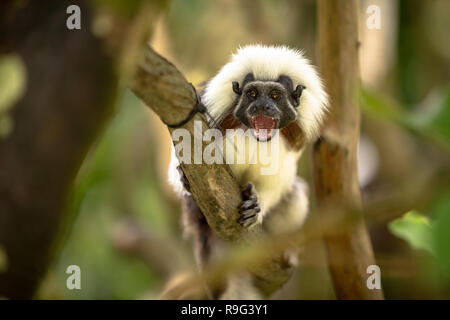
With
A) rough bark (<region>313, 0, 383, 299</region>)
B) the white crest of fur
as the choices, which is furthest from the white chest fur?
rough bark (<region>313, 0, 383, 299</region>)

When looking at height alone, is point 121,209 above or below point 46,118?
above

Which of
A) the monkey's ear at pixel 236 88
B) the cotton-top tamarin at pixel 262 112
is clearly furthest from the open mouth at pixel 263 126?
the monkey's ear at pixel 236 88

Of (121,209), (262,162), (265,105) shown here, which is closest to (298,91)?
(265,105)

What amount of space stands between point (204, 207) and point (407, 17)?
391 centimetres

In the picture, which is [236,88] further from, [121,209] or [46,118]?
[121,209]

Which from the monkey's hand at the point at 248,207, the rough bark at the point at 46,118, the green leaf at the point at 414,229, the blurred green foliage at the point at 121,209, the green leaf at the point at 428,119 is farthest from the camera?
the blurred green foliage at the point at 121,209

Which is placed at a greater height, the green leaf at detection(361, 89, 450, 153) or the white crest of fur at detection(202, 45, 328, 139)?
the white crest of fur at detection(202, 45, 328, 139)

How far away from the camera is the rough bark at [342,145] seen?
2.02 meters

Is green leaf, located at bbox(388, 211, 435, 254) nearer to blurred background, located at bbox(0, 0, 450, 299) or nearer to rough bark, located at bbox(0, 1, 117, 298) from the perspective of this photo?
blurred background, located at bbox(0, 0, 450, 299)

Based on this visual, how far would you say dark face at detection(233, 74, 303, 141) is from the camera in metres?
1.64

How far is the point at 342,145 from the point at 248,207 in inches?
23.5

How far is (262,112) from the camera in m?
1.64

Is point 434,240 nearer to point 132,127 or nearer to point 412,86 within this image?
point 132,127

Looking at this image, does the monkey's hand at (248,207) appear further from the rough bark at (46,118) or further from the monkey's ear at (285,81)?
the rough bark at (46,118)
